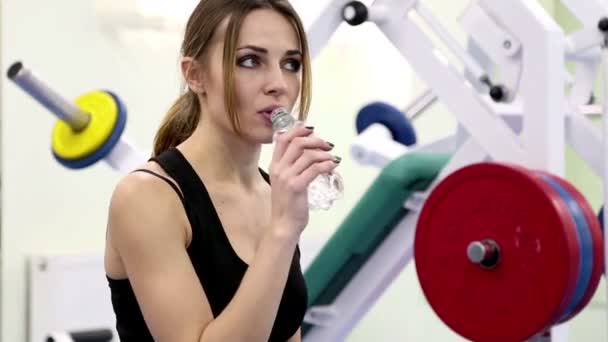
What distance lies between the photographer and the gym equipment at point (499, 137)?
152 cm

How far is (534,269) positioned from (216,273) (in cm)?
63

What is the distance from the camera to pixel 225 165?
1236 mm

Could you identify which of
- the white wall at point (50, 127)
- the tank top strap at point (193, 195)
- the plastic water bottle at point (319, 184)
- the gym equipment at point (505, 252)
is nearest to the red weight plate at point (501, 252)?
the gym equipment at point (505, 252)

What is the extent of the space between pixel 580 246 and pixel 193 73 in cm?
73

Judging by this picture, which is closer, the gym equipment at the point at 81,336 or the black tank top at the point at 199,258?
the black tank top at the point at 199,258

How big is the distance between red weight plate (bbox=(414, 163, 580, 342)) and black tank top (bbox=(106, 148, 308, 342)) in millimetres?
582

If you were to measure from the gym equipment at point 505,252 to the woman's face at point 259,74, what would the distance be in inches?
21.2

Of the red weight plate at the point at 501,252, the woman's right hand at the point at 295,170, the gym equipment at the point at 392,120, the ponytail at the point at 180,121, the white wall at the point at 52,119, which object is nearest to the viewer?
the woman's right hand at the point at 295,170

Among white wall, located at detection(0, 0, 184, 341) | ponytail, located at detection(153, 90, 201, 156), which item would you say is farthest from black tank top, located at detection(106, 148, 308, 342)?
white wall, located at detection(0, 0, 184, 341)

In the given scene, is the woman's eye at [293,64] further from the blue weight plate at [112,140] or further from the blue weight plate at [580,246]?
the blue weight plate at [112,140]

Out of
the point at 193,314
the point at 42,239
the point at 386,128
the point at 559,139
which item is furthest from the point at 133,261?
the point at 42,239

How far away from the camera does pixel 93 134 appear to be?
2.23 m

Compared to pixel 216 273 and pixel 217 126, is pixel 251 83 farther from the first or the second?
pixel 216 273

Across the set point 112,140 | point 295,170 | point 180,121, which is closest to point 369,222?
point 112,140
